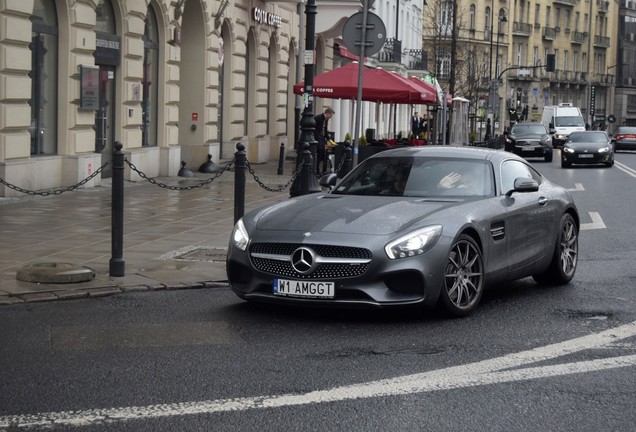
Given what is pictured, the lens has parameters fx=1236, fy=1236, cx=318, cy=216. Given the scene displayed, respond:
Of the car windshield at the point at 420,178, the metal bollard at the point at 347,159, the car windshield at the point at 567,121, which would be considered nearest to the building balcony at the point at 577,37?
the car windshield at the point at 567,121

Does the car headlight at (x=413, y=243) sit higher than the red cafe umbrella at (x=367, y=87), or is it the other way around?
the red cafe umbrella at (x=367, y=87)

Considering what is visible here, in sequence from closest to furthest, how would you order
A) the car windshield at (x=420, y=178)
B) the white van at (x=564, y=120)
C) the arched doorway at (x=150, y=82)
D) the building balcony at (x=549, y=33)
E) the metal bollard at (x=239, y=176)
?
the car windshield at (x=420, y=178) → the metal bollard at (x=239, y=176) → the arched doorway at (x=150, y=82) → the white van at (x=564, y=120) → the building balcony at (x=549, y=33)

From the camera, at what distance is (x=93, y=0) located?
71.5 ft

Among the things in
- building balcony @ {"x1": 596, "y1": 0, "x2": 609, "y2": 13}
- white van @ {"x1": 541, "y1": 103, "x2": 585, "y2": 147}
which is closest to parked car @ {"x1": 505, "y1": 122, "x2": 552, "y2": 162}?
white van @ {"x1": 541, "y1": 103, "x2": 585, "y2": 147}

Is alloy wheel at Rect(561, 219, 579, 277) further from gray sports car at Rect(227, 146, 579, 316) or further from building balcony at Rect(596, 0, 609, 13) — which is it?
building balcony at Rect(596, 0, 609, 13)

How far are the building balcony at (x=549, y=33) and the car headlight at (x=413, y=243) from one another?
110549 millimetres

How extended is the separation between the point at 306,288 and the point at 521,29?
105716 mm

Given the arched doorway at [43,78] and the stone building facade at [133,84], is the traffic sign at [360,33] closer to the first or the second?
the stone building facade at [133,84]

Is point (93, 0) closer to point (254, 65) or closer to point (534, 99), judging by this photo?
point (254, 65)

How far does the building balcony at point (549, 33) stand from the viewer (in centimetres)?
11594

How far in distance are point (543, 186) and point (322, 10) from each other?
89.4ft

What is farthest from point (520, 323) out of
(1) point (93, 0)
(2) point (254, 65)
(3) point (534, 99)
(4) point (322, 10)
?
(3) point (534, 99)

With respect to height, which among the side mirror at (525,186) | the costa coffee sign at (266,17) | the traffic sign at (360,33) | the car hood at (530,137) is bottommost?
the car hood at (530,137)

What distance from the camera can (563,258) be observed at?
35.6ft
